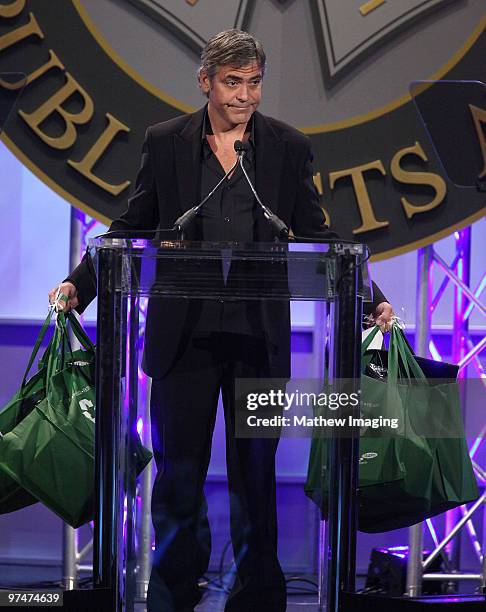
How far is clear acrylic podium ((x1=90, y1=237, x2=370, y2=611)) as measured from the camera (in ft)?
6.55

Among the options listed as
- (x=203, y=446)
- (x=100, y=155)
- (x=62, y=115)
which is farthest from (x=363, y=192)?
(x=203, y=446)

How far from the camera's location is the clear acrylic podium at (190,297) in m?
2.00

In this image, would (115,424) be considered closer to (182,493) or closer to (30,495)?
(182,493)

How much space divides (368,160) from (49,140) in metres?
1.21

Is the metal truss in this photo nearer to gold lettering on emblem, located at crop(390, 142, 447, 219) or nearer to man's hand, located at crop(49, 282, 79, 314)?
gold lettering on emblem, located at crop(390, 142, 447, 219)

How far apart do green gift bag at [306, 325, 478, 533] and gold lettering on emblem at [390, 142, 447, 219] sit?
1013 millimetres

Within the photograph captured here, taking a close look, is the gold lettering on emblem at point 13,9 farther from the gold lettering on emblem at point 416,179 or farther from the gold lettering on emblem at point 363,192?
the gold lettering on emblem at point 416,179

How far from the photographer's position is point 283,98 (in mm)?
3738

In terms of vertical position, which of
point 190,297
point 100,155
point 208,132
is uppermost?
point 100,155

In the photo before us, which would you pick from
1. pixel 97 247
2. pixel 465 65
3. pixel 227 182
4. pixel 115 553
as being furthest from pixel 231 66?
pixel 465 65

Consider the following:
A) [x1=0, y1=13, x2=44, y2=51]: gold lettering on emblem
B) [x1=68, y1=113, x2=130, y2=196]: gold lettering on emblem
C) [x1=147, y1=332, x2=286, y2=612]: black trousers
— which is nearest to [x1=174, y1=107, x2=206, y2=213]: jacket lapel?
[x1=147, y1=332, x2=286, y2=612]: black trousers

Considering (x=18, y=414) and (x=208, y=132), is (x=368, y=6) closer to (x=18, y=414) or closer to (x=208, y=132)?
(x=208, y=132)

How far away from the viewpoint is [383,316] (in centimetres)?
238

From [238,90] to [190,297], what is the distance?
634mm
